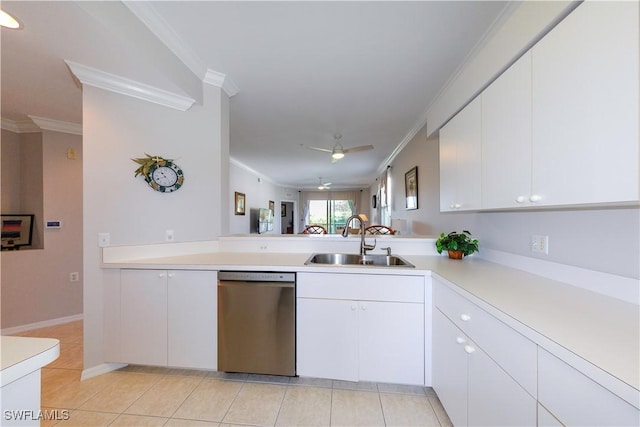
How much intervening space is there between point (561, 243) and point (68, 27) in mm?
3059

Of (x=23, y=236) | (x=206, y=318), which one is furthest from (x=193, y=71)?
(x=23, y=236)

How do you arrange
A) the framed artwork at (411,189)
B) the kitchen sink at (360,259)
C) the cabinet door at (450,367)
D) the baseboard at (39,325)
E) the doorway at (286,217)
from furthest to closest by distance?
the doorway at (286,217), the framed artwork at (411,189), the baseboard at (39,325), the kitchen sink at (360,259), the cabinet door at (450,367)

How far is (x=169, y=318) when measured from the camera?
187 centimetres

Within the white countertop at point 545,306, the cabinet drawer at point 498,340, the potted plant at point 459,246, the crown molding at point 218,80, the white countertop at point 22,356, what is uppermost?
the crown molding at point 218,80

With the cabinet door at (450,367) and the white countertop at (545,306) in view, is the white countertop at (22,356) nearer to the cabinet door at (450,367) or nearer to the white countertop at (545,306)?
the white countertop at (545,306)

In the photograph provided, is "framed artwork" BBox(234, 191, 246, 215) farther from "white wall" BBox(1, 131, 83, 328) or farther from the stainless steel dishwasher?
the stainless steel dishwasher

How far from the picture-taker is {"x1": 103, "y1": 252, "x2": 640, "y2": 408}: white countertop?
0.68 metres

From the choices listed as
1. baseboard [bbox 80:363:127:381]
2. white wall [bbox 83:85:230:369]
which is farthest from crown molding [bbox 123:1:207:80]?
baseboard [bbox 80:363:127:381]

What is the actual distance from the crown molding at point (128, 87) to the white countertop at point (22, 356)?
6.62 ft

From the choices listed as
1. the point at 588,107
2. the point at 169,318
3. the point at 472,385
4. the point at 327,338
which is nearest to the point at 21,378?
the point at 169,318

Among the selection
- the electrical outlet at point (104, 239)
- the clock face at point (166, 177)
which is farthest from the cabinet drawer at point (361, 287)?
the electrical outlet at point (104, 239)

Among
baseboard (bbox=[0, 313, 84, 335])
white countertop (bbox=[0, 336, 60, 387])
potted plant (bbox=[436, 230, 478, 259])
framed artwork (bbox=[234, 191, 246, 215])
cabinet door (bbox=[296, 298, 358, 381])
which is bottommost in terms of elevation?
baseboard (bbox=[0, 313, 84, 335])

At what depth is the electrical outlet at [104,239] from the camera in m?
1.96

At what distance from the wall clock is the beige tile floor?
5.00ft
